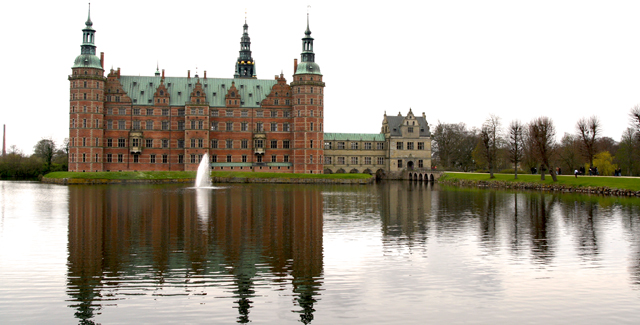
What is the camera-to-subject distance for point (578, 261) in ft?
54.0

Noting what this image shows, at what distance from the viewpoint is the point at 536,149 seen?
61.1 m

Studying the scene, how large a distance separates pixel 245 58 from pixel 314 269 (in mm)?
88158

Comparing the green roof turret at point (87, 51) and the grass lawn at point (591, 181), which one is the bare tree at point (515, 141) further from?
the green roof turret at point (87, 51)

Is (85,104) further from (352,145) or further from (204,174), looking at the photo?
(352,145)

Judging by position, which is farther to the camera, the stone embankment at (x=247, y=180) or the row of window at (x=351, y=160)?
the row of window at (x=351, y=160)

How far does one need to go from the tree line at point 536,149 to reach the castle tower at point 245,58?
35526 mm

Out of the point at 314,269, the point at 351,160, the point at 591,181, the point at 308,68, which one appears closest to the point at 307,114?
the point at 308,68

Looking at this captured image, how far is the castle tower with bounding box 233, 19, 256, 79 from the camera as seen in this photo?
325ft

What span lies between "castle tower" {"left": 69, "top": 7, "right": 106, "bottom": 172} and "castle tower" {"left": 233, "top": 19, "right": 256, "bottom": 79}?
93.2 feet

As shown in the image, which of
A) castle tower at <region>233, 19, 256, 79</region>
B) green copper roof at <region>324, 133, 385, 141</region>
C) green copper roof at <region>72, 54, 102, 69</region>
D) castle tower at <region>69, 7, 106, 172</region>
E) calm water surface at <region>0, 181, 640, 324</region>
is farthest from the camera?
castle tower at <region>233, 19, 256, 79</region>

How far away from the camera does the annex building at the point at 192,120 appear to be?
75.4m

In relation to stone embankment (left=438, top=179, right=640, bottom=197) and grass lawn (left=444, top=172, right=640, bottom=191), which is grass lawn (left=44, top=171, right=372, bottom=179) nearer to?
stone embankment (left=438, top=179, right=640, bottom=197)

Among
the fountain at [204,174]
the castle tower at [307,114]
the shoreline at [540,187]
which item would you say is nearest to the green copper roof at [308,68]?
the castle tower at [307,114]

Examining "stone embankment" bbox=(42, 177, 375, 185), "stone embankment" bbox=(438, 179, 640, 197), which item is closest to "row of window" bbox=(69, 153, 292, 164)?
"stone embankment" bbox=(42, 177, 375, 185)
